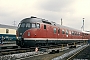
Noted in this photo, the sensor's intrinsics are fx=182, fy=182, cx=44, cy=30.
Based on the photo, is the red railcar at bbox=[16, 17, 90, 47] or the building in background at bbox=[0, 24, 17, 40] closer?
the red railcar at bbox=[16, 17, 90, 47]

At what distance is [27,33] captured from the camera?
21016mm

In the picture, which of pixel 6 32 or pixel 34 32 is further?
pixel 6 32

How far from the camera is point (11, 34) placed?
4553 centimetres

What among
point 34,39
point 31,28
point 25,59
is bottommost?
point 25,59

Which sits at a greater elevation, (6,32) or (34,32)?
(6,32)

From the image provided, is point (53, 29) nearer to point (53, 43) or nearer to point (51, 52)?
point (53, 43)

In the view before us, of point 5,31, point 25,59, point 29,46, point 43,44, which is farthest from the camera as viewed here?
point 5,31

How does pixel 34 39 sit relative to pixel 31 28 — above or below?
below

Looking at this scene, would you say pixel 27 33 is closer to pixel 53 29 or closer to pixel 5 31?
pixel 53 29

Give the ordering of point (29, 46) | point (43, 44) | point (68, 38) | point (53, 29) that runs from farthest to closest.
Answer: point (68, 38) < point (53, 29) < point (43, 44) < point (29, 46)

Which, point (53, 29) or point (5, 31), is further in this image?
point (5, 31)

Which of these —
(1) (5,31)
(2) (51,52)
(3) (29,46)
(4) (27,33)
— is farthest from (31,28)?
(1) (5,31)

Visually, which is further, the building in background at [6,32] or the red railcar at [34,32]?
the building in background at [6,32]

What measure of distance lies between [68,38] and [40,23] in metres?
12.5
